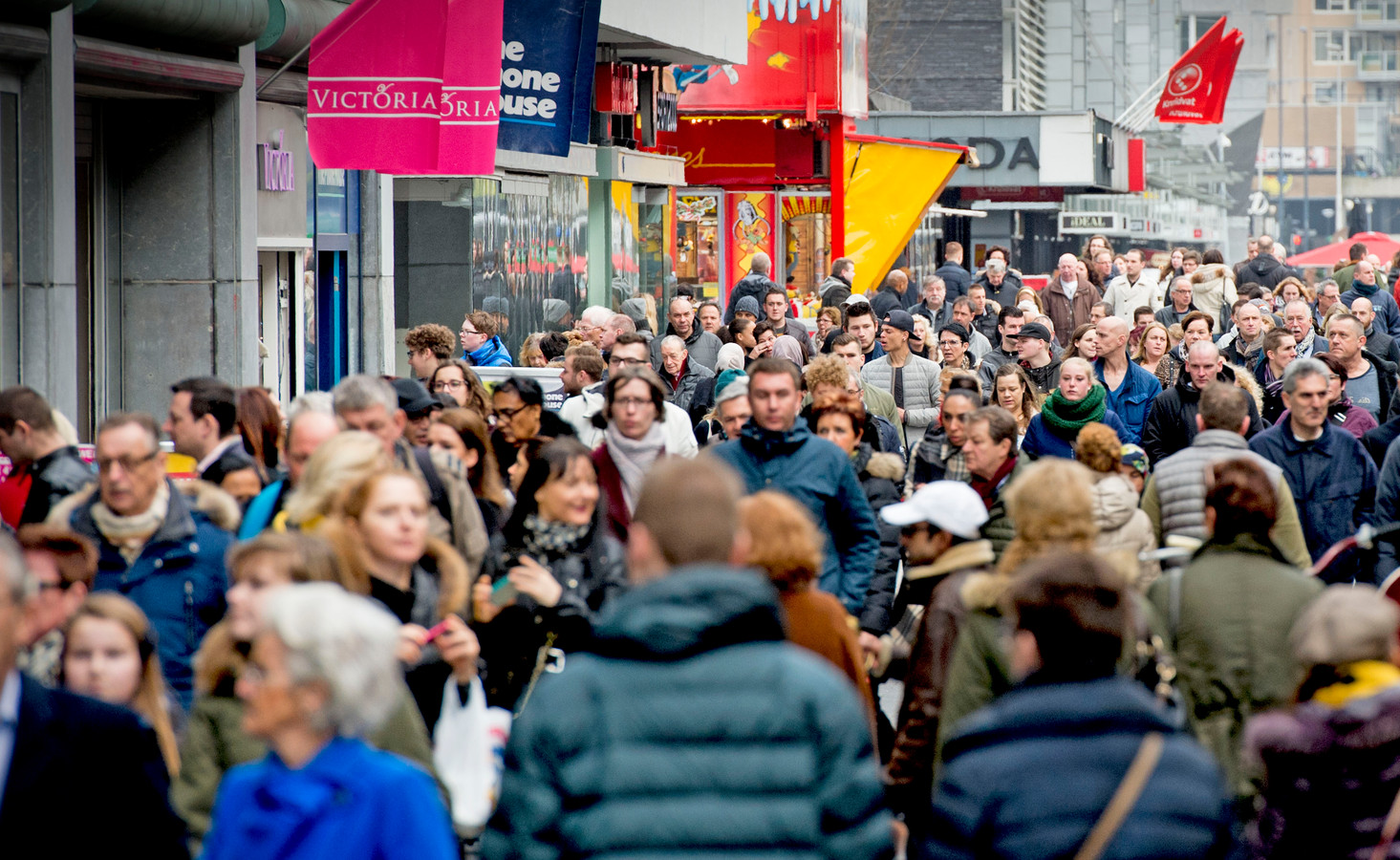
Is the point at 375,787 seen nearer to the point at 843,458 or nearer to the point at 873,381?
the point at 843,458

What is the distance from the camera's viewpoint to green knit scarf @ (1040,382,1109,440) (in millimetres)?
10461

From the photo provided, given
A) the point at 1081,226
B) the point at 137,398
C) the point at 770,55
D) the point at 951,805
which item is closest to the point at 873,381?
the point at 137,398

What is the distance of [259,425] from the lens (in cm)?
805

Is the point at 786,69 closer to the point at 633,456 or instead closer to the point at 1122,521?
the point at 633,456

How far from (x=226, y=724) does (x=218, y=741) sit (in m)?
0.04

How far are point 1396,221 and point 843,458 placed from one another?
16288 cm

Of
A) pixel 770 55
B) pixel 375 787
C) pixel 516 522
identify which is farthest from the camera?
pixel 770 55

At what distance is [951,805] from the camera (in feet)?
12.3

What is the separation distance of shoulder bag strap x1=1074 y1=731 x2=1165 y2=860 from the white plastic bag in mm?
2110

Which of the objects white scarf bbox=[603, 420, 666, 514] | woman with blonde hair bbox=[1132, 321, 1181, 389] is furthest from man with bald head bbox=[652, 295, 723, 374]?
white scarf bbox=[603, 420, 666, 514]

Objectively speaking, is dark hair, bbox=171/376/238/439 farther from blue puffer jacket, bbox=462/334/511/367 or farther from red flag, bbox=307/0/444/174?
blue puffer jacket, bbox=462/334/511/367

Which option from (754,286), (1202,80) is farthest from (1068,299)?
(1202,80)

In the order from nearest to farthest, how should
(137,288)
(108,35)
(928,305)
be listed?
(108,35), (137,288), (928,305)

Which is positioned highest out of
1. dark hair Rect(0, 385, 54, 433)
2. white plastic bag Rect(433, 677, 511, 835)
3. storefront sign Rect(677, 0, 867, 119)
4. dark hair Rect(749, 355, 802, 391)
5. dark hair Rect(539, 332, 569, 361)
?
storefront sign Rect(677, 0, 867, 119)
